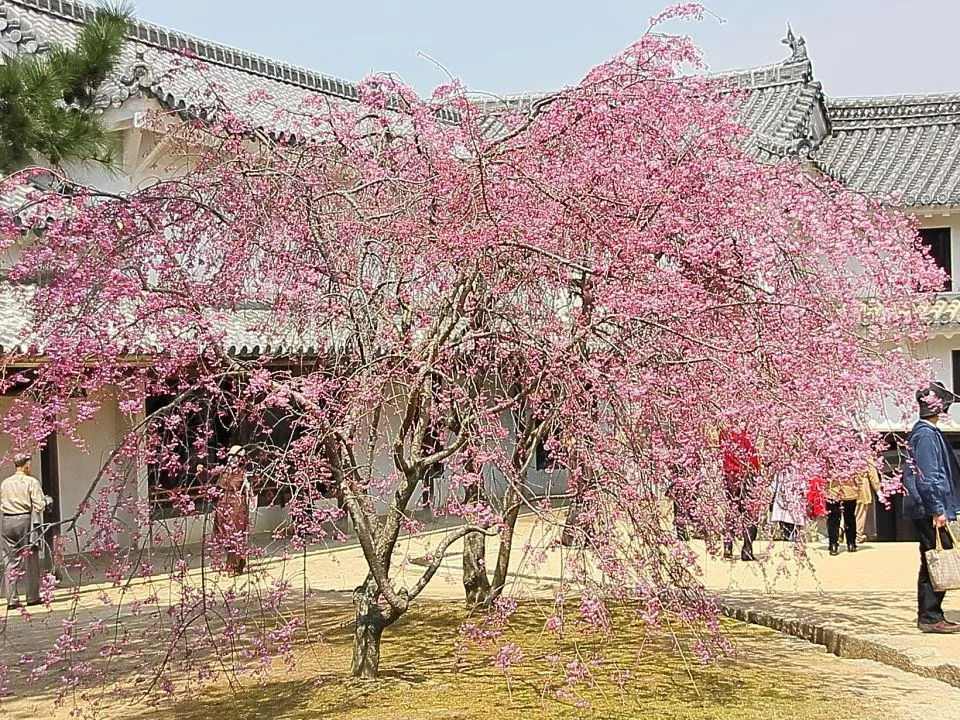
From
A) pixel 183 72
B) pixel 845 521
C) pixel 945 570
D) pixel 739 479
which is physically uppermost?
pixel 183 72

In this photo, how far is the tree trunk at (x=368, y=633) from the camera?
7.54 meters

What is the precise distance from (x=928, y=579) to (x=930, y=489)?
0.69 meters

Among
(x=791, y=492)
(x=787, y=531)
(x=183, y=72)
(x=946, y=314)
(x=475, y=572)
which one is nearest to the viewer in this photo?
(x=791, y=492)

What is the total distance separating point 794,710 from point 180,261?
474 centimetres

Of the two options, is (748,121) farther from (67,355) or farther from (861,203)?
(67,355)

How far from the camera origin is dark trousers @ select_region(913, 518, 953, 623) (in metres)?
8.41

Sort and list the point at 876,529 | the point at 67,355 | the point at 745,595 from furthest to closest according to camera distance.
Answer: the point at 876,529
the point at 745,595
the point at 67,355

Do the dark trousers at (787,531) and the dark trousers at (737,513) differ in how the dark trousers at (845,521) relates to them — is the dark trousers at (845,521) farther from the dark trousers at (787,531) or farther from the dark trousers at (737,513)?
the dark trousers at (737,513)

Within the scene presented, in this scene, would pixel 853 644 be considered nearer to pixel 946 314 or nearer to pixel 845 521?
pixel 845 521

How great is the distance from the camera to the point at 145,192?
686cm

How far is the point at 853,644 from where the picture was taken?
8.44 metres

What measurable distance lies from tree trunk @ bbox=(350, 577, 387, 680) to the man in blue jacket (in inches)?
156

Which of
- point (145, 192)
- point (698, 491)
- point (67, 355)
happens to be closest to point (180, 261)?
point (145, 192)

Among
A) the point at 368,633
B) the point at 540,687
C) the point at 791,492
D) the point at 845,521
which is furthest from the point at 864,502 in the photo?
the point at 368,633
